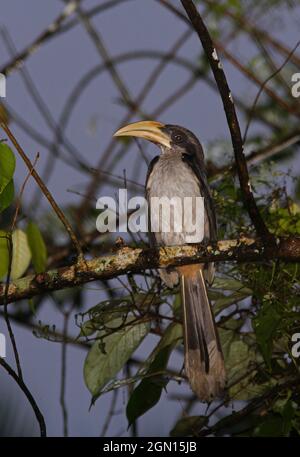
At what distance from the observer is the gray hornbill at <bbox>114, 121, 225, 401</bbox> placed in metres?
3.21

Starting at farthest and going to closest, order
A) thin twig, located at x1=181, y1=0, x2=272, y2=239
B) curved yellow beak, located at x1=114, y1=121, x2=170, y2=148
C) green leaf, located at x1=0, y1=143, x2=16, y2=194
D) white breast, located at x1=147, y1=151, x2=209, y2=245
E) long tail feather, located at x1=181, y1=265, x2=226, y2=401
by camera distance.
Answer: curved yellow beak, located at x1=114, y1=121, x2=170, y2=148
white breast, located at x1=147, y1=151, x2=209, y2=245
long tail feather, located at x1=181, y1=265, x2=226, y2=401
thin twig, located at x1=181, y1=0, x2=272, y2=239
green leaf, located at x1=0, y1=143, x2=16, y2=194

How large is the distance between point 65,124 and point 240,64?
90 cm

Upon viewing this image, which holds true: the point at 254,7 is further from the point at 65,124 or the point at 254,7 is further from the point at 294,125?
the point at 65,124

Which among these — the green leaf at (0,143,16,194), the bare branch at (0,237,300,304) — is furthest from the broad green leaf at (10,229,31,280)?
the green leaf at (0,143,16,194)

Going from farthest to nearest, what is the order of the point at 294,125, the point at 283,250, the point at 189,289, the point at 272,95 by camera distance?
the point at 294,125, the point at 272,95, the point at 189,289, the point at 283,250

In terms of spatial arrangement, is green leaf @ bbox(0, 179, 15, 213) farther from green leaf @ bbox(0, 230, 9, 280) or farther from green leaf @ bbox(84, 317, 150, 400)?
green leaf @ bbox(84, 317, 150, 400)

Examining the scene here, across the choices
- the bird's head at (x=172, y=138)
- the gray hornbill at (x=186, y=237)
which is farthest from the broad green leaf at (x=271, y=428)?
the bird's head at (x=172, y=138)

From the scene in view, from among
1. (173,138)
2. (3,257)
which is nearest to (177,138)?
(173,138)

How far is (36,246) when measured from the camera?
2.96 metres

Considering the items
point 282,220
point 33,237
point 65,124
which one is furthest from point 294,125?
point 33,237

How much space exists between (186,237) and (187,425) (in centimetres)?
78

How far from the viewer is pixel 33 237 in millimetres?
2957

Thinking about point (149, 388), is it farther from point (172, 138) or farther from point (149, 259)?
point (172, 138)

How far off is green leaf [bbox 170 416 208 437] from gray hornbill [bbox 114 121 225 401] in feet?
0.99
